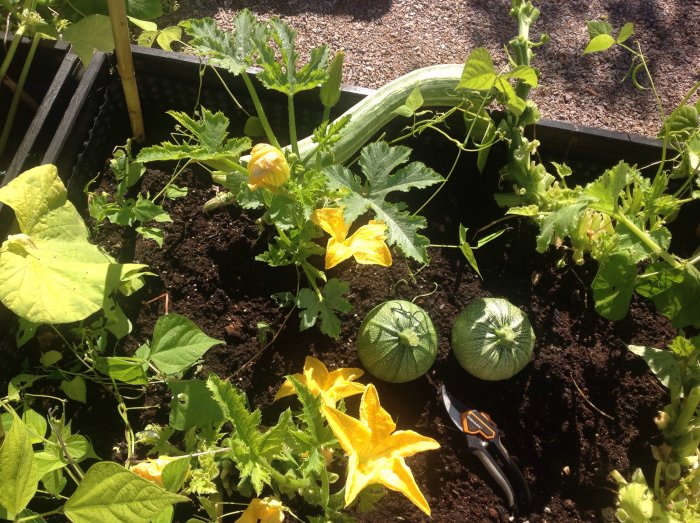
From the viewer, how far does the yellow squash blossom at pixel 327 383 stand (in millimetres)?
1350

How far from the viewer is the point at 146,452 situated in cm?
147

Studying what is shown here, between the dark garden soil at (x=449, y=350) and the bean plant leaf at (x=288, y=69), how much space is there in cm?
48

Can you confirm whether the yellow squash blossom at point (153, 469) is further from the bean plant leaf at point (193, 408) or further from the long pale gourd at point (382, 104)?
the long pale gourd at point (382, 104)

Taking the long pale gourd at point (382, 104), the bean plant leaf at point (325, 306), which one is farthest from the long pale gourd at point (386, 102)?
the bean plant leaf at point (325, 306)

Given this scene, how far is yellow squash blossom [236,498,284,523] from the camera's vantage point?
124 cm

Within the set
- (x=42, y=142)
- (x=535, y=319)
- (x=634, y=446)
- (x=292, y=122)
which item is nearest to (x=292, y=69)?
(x=292, y=122)

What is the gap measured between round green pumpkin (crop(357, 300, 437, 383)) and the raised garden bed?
0.36ft

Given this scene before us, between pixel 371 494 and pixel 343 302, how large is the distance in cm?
44

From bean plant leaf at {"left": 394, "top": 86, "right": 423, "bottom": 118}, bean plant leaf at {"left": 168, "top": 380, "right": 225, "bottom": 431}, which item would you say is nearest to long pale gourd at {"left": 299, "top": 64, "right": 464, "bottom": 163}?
bean plant leaf at {"left": 394, "top": 86, "right": 423, "bottom": 118}

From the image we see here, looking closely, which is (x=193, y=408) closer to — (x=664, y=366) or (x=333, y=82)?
(x=333, y=82)

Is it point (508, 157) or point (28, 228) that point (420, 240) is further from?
point (28, 228)

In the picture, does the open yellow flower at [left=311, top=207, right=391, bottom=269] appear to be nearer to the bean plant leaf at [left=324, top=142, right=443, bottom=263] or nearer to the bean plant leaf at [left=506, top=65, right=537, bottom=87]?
the bean plant leaf at [left=324, top=142, right=443, bottom=263]

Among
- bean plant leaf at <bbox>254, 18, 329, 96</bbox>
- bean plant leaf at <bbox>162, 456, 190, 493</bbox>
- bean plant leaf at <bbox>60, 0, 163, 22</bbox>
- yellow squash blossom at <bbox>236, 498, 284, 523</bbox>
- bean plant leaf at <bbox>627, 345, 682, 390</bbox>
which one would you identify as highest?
bean plant leaf at <bbox>60, 0, 163, 22</bbox>

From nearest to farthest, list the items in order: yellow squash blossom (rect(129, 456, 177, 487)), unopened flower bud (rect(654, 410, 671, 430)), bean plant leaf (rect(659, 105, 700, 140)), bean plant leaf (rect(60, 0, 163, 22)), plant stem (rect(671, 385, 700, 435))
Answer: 1. yellow squash blossom (rect(129, 456, 177, 487))
2. plant stem (rect(671, 385, 700, 435))
3. unopened flower bud (rect(654, 410, 671, 430))
4. bean plant leaf (rect(659, 105, 700, 140))
5. bean plant leaf (rect(60, 0, 163, 22))
